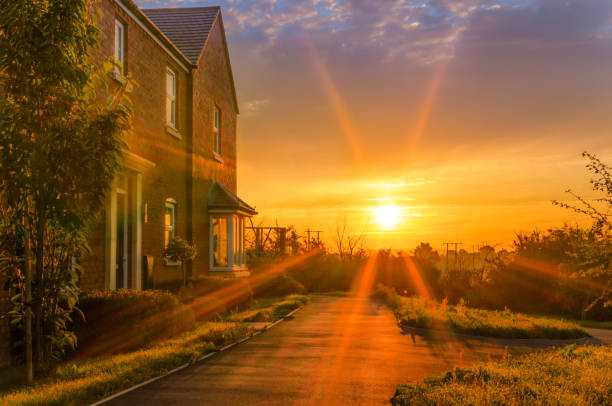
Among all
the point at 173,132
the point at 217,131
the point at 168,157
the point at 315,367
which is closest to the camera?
the point at 315,367

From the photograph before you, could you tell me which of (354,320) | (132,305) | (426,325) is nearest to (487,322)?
(426,325)

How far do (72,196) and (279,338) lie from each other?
238 inches

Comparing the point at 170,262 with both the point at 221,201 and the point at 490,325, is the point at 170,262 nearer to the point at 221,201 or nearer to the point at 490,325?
the point at 221,201

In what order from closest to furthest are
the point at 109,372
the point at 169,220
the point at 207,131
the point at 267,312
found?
the point at 109,372 < the point at 267,312 < the point at 169,220 < the point at 207,131

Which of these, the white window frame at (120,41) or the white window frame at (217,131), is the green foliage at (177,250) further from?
the white window frame at (217,131)

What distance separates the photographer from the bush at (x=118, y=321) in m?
10.3

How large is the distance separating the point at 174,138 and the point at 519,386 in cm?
1464

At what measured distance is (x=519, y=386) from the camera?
716 cm

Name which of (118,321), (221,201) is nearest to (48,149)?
(118,321)

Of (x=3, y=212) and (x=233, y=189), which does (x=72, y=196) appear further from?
(x=233, y=189)

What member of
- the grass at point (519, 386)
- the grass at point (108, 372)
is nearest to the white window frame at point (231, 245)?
the grass at point (108, 372)

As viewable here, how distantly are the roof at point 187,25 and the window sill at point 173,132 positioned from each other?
323 cm

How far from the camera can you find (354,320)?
17.1m

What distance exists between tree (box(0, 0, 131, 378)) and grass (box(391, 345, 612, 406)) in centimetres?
489
